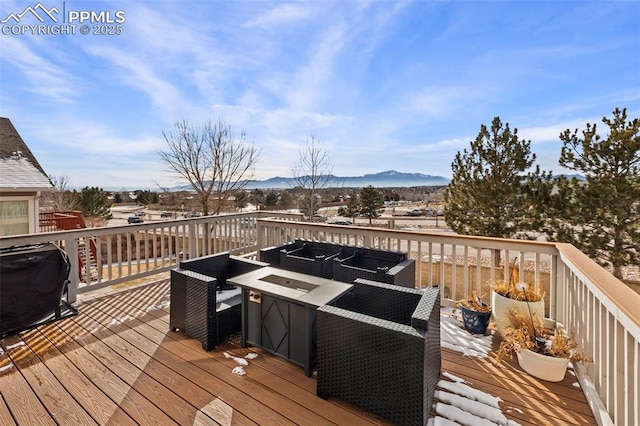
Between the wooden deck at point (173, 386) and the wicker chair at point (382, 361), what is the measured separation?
0.14 metres

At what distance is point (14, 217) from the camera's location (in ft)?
23.7

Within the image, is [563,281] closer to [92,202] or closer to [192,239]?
[192,239]

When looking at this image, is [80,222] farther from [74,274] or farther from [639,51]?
[639,51]

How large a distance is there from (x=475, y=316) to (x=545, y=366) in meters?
0.72

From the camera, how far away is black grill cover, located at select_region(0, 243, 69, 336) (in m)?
2.67

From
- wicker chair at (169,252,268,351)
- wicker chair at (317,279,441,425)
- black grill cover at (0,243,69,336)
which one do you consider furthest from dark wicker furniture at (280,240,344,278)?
black grill cover at (0,243,69,336)

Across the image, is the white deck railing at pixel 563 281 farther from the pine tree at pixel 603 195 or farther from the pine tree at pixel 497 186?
the pine tree at pixel 497 186

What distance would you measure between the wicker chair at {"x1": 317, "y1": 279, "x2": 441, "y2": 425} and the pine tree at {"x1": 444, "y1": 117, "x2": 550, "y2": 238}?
10095mm

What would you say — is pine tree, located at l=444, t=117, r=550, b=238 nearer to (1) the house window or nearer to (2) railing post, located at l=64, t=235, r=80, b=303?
(2) railing post, located at l=64, t=235, r=80, b=303

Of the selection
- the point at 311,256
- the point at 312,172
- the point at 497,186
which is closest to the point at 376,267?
the point at 311,256

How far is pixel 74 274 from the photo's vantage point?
3467 mm

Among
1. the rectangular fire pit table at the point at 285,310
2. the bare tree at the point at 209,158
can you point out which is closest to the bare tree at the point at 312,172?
the bare tree at the point at 209,158

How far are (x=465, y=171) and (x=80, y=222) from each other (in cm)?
1297

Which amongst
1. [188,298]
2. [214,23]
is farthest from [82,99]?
[188,298]
